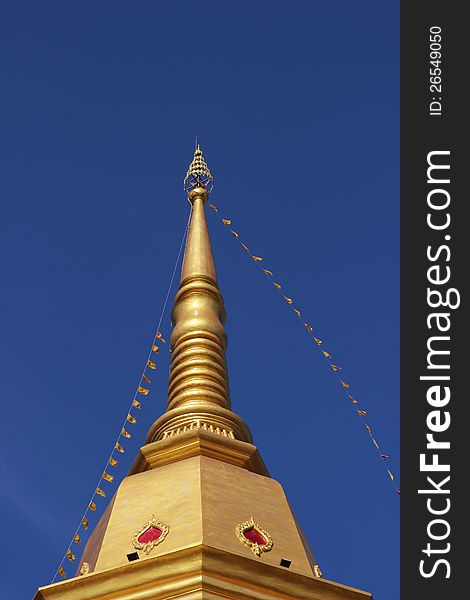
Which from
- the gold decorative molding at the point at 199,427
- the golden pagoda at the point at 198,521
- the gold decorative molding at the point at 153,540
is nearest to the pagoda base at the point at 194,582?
the golden pagoda at the point at 198,521

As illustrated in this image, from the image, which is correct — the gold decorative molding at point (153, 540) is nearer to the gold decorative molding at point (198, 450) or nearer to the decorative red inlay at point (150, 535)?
the decorative red inlay at point (150, 535)

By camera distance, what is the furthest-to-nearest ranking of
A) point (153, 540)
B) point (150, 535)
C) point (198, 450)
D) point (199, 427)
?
point (199, 427) → point (198, 450) → point (150, 535) → point (153, 540)

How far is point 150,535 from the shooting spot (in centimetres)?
1171

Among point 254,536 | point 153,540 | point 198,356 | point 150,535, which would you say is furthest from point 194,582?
point 198,356

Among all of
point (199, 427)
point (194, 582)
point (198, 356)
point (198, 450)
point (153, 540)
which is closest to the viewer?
point (194, 582)

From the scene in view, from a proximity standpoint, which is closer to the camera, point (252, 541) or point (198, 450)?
point (252, 541)

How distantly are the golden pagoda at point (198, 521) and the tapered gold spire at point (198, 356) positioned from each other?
1 cm

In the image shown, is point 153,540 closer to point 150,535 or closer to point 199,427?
point 150,535

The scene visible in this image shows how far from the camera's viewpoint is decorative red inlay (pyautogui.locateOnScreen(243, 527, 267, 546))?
38.4 feet

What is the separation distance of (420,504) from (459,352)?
4.22 feet

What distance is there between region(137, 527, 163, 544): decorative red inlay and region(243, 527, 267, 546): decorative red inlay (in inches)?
27.1

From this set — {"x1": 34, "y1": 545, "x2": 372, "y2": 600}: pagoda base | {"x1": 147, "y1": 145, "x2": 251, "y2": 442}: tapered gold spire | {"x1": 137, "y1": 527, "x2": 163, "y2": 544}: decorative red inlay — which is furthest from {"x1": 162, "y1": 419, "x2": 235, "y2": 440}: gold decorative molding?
{"x1": 34, "y1": 545, "x2": 372, "y2": 600}: pagoda base

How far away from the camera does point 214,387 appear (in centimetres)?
1420

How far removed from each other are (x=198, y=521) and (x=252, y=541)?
1.51ft
